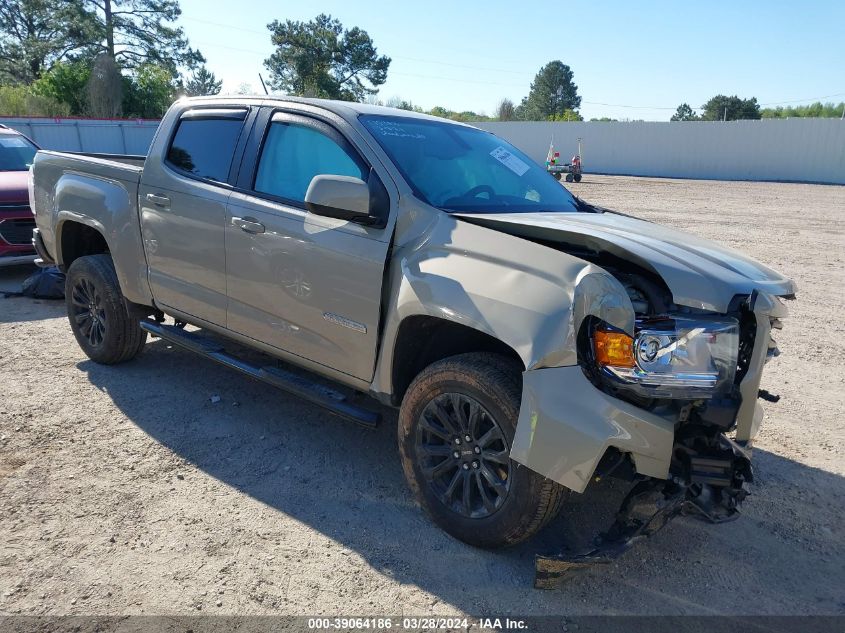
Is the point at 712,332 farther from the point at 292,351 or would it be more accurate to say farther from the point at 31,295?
the point at 31,295

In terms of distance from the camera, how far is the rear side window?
4348mm

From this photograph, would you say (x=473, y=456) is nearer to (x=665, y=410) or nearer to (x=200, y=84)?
(x=665, y=410)

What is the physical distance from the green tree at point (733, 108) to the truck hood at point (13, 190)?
75.5m

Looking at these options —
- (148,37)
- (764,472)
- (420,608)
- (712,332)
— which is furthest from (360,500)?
(148,37)

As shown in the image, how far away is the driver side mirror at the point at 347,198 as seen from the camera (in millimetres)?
3348

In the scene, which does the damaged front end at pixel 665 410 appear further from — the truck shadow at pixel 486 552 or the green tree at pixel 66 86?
the green tree at pixel 66 86

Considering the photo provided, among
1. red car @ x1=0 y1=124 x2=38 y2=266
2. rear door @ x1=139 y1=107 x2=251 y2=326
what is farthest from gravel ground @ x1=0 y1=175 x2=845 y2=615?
red car @ x1=0 y1=124 x2=38 y2=266

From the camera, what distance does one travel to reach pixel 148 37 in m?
46.2

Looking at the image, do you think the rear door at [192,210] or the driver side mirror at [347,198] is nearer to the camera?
the driver side mirror at [347,198]

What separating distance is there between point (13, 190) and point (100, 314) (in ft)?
13.3

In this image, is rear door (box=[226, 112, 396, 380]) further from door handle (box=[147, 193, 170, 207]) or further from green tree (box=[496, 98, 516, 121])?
green tree (box=[496, 98, 516, 121])

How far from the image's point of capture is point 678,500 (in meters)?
2.80

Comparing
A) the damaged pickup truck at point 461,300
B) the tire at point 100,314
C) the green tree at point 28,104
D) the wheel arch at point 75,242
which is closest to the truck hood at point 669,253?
the damaged pickup truck at point 461,300

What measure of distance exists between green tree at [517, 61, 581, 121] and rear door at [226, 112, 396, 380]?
8856 centimetres
